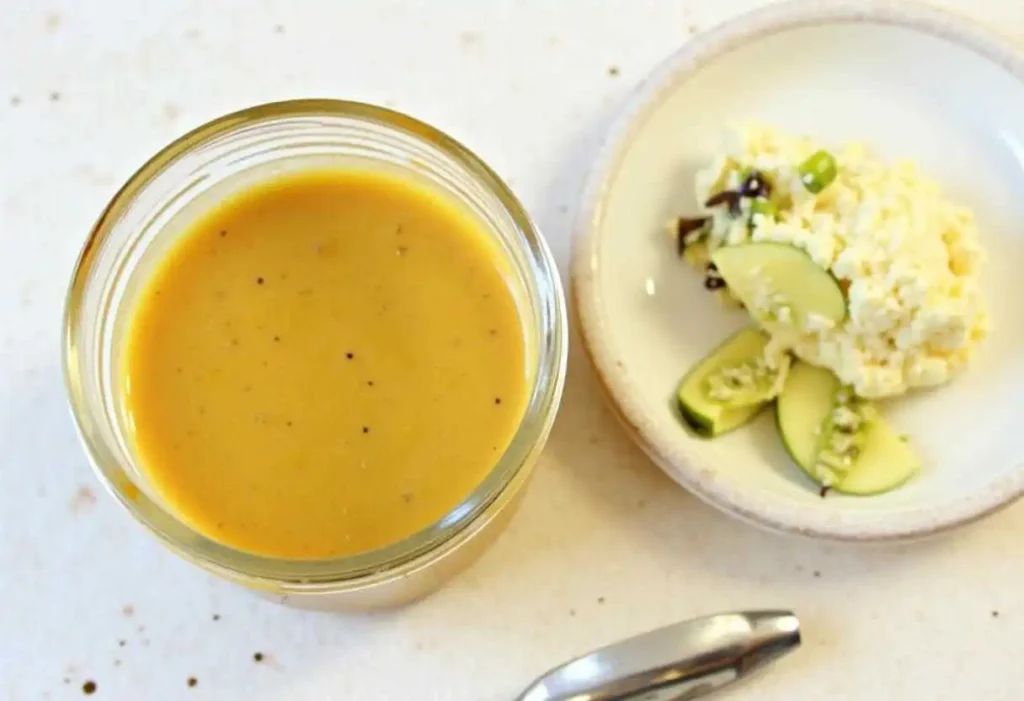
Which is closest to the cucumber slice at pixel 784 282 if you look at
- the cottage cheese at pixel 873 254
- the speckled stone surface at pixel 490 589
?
the cottage cheese at pixel 873 254

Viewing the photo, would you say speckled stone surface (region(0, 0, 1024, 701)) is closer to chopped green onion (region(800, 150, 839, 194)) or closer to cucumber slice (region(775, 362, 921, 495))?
cucumber slice (region(775, 362, 921, 495))

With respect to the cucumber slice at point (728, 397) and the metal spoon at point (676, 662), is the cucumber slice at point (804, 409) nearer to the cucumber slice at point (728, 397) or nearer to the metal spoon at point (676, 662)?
the cucumber slice at point (728, 397)

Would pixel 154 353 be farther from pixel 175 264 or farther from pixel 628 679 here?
pixel 628 679

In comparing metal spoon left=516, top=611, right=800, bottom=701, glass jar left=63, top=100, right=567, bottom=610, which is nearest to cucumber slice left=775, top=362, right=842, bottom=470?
metal spoon left=516, top=611, right=800, bottom=701

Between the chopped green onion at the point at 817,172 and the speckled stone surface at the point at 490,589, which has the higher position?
the chopped green onion at the point at 817,172

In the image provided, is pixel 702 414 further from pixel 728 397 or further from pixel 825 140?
pixel 825 140
